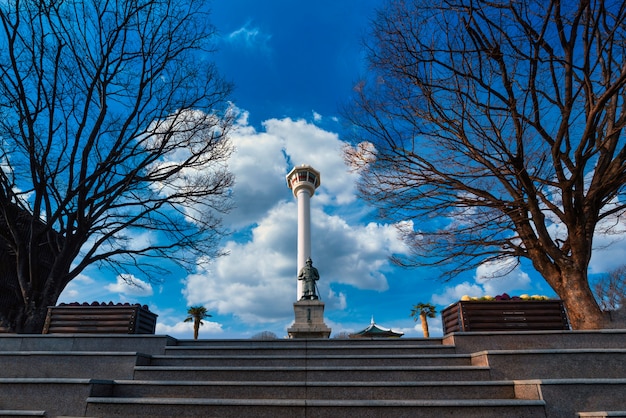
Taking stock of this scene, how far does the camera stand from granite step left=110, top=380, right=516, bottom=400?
17.8 ft

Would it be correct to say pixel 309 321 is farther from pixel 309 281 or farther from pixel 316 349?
pixel 316 349

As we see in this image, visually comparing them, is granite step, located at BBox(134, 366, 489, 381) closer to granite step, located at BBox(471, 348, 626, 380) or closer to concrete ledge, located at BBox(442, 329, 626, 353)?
granite step, located at BBox(471, 348, 626, 380)

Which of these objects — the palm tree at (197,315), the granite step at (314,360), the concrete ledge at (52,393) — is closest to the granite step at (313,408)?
the concrete ledge at (52,393)

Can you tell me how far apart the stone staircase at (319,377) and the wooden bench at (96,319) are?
797mm

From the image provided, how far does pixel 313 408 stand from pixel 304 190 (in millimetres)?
24101

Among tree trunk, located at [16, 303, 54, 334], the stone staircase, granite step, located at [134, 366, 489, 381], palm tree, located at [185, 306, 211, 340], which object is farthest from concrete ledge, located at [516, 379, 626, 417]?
palm tree, located at [185, 306, 211, 340]

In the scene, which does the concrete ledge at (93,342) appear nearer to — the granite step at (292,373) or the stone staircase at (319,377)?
the stone staircase at (319,377)

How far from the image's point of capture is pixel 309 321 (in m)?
14.5

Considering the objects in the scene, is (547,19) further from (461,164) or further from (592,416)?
(592,416)

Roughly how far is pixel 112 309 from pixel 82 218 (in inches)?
130

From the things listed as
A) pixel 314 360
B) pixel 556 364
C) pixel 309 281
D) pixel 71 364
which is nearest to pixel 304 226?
pixel 309 281

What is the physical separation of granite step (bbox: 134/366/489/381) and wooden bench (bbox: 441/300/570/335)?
1.93 metres

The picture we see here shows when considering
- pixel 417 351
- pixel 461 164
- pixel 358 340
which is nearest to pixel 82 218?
pixel 358 340

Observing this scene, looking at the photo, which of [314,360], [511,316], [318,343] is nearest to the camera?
[314,360]
